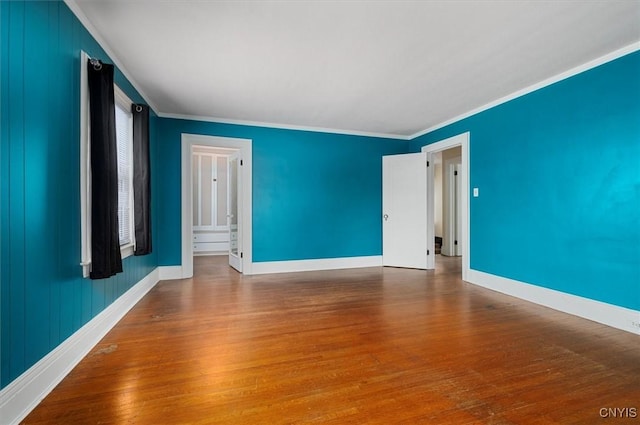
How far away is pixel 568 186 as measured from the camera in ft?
10.0

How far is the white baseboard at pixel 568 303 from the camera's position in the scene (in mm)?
2568

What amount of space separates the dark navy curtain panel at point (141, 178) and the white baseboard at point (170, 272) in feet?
4.10

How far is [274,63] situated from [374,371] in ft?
9.13

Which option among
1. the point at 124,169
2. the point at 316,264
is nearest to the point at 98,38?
the point at 124,169

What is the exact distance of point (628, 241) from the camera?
8.50 ft

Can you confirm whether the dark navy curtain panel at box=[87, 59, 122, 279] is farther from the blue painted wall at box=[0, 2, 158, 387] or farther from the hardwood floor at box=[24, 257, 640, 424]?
the hardwood floor at box=[24, 257, 640, 424]

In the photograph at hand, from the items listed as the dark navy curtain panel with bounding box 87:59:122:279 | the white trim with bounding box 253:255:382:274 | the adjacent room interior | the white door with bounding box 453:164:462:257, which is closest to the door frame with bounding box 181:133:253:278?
the adjacent room interior

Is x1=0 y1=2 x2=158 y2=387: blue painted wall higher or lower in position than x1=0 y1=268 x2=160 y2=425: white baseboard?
higher

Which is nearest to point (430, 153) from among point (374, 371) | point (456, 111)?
point (456, 111)

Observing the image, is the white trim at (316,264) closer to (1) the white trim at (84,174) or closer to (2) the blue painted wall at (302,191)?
(2) the blue painted wall at (302,191)

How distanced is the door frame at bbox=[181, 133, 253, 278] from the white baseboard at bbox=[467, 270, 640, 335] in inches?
139

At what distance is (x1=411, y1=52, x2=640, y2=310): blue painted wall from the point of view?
2.60 meters

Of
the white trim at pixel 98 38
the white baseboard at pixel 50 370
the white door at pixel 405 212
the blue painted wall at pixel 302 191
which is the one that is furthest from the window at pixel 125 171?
the white door at pixel 405 212

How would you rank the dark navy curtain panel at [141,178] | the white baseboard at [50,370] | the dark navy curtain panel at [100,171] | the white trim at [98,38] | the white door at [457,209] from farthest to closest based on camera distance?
the white door at [457,209], the dark navy curtain panel at [141,178], the dark navy curtain panel at [100,171], the white trim at [98,38], the white baseboard at [50,370]
